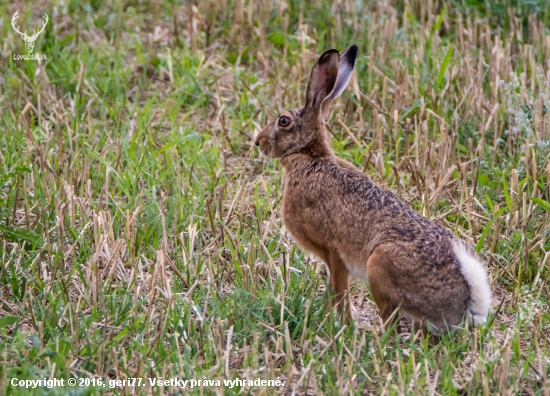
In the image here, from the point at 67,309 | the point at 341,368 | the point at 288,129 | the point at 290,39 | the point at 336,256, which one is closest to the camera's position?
the point at 341,368

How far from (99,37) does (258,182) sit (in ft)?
9.67

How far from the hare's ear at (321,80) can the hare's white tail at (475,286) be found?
1365 mm

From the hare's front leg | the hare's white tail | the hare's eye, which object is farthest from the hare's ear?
the hare's white tail

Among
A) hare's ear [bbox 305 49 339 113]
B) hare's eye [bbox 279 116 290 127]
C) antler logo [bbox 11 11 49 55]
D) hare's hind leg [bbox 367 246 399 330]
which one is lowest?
hare's hind leg [bbox 367 246 399 330]

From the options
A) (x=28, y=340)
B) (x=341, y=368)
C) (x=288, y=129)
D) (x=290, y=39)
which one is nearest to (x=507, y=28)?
(x=290, y=39)

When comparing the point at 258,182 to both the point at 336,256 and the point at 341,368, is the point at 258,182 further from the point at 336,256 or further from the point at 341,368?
the point at 341,368

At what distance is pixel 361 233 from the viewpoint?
4.43 meters

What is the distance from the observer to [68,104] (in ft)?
22.7

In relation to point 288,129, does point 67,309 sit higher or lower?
lower

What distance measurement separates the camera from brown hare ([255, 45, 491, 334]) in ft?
13.4
